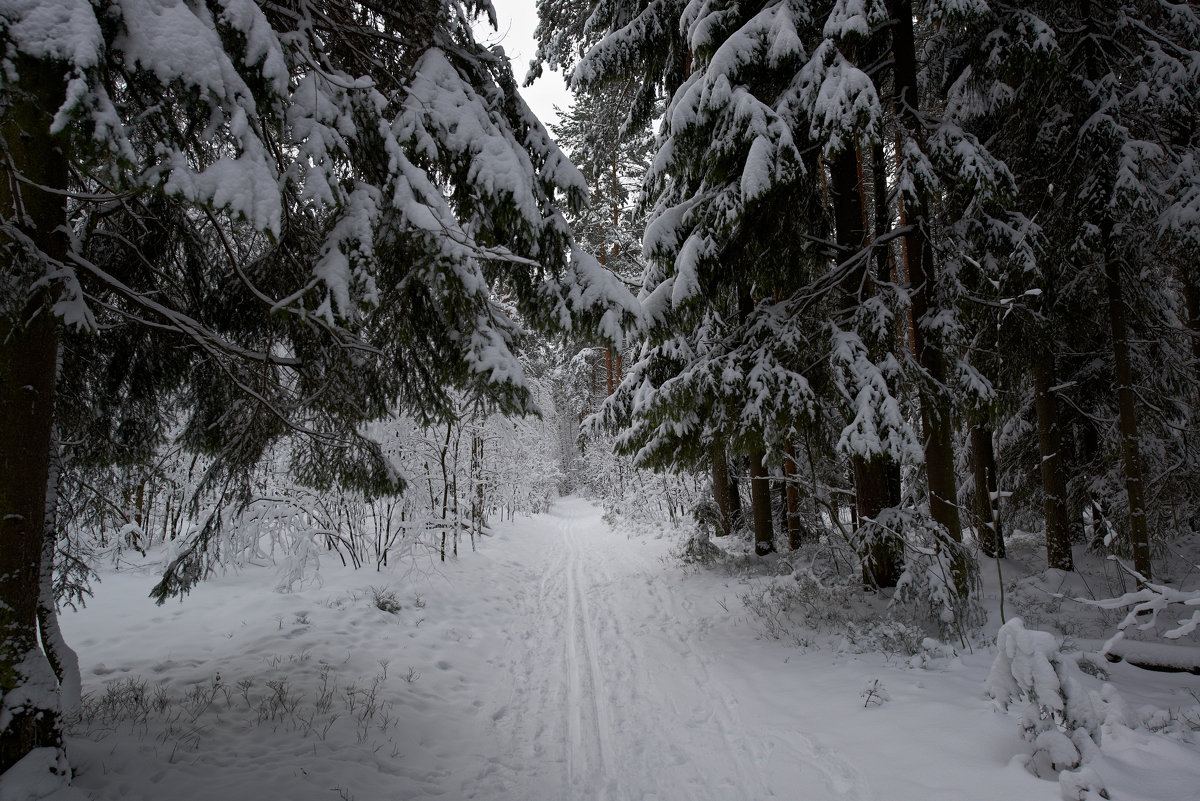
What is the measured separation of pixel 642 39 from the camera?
845 cm

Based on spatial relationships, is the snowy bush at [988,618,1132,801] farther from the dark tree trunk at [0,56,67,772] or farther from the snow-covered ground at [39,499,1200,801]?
the dark tree trunk at [0,56,67,772]

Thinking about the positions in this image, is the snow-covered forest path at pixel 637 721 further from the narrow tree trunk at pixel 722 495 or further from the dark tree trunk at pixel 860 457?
the narrow tree trunk at pixel 722 495

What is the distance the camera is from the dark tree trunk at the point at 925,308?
6.24 m

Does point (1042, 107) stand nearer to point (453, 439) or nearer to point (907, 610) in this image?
point (907, 610)

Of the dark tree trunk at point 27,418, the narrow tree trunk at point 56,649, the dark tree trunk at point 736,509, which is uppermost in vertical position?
the dark tree trunk at point 27,418

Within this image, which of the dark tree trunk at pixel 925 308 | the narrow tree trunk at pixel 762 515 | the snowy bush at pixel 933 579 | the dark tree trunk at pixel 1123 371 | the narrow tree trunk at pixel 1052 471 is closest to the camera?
the snowy bush at pixel 933 579

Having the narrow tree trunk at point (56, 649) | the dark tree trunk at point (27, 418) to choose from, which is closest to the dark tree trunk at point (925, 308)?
the dark tree trunk at point (27, 418)

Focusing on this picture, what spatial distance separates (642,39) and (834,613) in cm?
924

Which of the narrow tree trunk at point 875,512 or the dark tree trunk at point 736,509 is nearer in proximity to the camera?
the narrow tree trunk at point 875,512

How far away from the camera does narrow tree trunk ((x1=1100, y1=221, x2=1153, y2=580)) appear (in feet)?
23.8

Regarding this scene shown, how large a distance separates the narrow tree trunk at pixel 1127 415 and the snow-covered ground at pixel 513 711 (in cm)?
457

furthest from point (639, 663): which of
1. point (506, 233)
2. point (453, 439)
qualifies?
point (453, 439)

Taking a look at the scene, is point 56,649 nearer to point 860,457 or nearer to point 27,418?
point 27,418

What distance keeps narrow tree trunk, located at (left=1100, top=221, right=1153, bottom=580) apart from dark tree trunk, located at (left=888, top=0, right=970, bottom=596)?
3107mm
